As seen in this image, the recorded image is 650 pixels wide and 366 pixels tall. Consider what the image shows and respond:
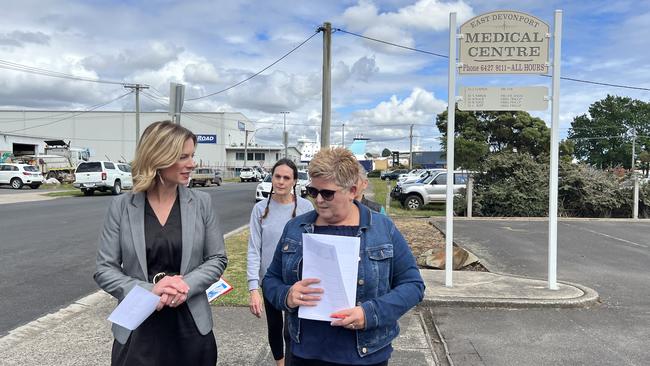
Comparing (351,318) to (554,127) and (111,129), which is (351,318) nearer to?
(554,127)

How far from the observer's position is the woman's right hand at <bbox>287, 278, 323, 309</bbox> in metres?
2.10

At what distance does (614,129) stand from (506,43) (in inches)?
3624

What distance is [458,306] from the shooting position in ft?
19.2

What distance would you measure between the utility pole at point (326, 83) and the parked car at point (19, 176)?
24244 mm

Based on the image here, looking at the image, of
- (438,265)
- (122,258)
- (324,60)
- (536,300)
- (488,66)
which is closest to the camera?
(122,258)

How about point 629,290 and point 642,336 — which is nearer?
point 642,336

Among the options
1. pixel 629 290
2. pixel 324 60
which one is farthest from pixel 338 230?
pixel 324 60

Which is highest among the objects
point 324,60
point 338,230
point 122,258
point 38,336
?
point 324,60

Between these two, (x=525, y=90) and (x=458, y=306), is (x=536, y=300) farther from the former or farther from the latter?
(x=525, y=90)

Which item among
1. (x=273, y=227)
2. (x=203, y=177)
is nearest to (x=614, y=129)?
(x=203, y=177)

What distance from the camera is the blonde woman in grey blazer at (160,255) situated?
246 centimetres

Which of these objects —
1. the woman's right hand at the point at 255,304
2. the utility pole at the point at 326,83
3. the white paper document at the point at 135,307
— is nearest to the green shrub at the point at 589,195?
the utility pole at the point at 326,83

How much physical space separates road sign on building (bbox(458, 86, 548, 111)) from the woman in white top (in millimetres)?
3792

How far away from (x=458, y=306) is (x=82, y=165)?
960 inches
